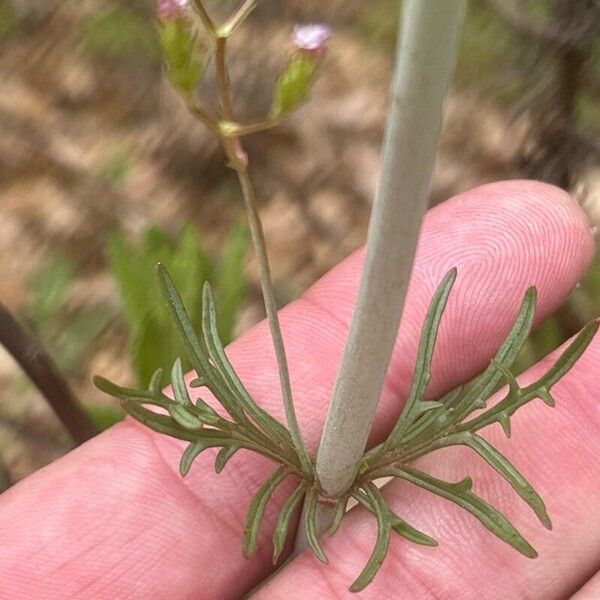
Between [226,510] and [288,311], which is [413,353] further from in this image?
[226,510]

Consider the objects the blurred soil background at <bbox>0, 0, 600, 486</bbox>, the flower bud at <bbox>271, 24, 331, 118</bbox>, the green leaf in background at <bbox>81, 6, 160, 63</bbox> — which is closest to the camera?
the flower bud at <bbox>271, 24, 331, 118</bbox>

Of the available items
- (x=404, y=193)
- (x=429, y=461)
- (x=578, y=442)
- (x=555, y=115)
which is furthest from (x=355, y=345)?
(x=555, y=115)

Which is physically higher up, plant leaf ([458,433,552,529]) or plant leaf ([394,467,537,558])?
plant leaf ([458,433,552,529])

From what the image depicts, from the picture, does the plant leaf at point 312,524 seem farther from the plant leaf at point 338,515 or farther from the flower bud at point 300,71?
the flower bud at point 300,71

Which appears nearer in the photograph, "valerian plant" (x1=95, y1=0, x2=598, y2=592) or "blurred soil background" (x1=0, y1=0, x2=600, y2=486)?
"valerian plant" (x1=95, y1=0, x2=598, y2=592)

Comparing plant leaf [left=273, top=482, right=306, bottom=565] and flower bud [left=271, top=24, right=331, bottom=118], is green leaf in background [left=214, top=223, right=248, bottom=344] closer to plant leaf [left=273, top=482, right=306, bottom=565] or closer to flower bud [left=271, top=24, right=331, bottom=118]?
plant leaf [left=273, top=482, right=306, bottom=565]

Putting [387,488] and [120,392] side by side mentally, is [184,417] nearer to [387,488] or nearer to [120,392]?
[120,392]

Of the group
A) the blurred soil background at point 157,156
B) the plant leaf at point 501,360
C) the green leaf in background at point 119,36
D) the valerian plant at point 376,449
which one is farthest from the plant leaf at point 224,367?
the green leaf in background at point 119,36

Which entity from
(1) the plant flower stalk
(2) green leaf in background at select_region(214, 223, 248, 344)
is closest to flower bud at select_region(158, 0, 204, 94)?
(1) the plant flower stalk
